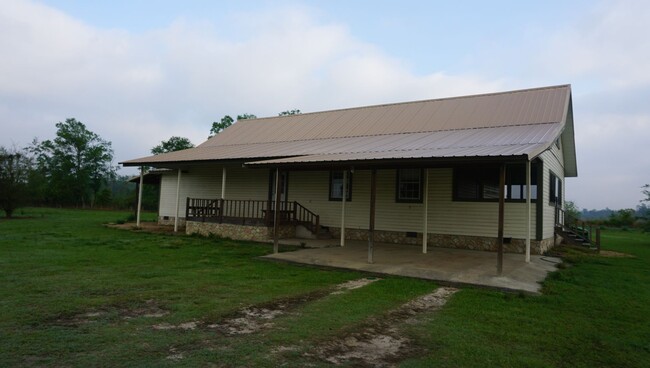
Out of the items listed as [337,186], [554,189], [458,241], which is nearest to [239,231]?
[337,186]

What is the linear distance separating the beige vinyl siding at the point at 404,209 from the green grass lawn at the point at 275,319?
11.0 ft

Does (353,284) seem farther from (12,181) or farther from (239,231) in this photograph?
(12,181)

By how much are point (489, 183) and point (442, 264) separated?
446 centimetres

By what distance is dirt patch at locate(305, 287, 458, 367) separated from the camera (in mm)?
3906

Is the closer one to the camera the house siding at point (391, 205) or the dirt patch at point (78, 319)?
the dirt patch at point (78, 319)

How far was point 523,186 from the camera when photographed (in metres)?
12.2

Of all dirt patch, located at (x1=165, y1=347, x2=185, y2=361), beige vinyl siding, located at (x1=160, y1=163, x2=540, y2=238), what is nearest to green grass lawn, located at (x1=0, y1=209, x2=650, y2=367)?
dirt patch, located at (x1=165, y1=347, x2=185, y2=361)

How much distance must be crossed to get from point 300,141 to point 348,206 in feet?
12.9

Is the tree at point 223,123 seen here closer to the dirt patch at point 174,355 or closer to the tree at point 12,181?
the tree at point 12,181

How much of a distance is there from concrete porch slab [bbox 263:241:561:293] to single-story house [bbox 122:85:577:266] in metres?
0.63

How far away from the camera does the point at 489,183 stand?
12.7m

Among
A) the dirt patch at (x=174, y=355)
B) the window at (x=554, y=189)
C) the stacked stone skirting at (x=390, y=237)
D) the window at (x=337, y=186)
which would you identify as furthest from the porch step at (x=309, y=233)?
the dirt patch at (x=174, y=355)

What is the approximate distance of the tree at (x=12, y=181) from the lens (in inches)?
941

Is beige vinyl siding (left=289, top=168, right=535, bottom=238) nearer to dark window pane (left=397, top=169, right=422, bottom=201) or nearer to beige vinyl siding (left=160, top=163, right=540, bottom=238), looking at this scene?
beige vinyl siding (left=160, top=163, right=540, bottom=238)
